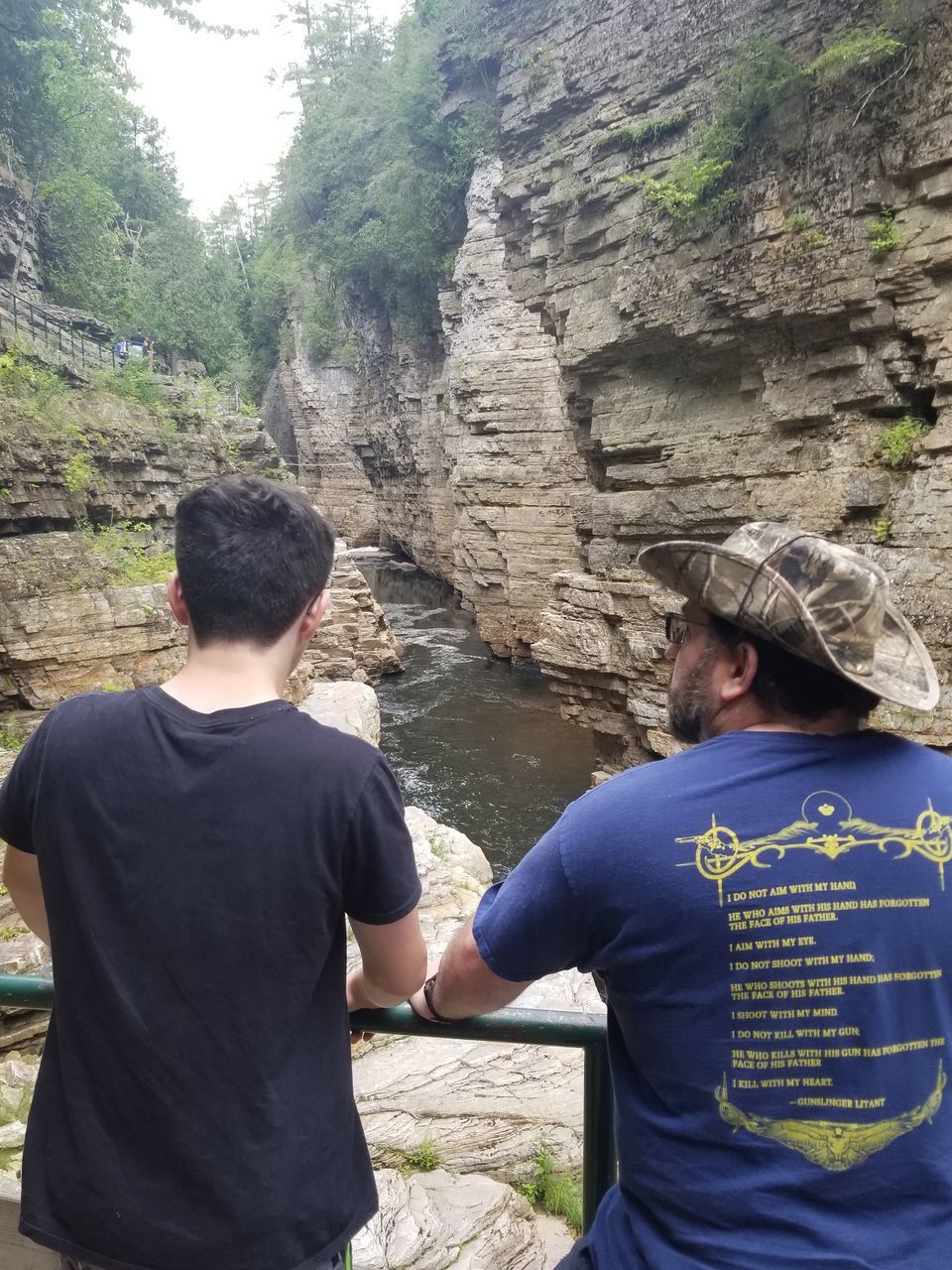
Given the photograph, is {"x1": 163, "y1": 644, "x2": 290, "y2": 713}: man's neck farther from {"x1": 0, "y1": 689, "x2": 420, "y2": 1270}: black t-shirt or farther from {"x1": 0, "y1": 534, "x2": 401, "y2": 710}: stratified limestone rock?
{"x1": 0, "y1": 534, "x2": 401, "y2": 710}: stratified limestone rock

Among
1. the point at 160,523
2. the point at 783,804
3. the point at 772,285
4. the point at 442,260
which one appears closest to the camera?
the point at 783,804

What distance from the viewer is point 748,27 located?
9461 mm

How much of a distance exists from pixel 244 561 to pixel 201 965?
0.60 meters

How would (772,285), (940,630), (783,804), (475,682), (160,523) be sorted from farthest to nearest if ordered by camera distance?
(475,682)
(160,523)
(772,285)
(940,630)
(783,804)

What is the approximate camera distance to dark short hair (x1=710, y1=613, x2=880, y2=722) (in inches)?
48.0

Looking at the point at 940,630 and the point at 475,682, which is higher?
the point at 940,630

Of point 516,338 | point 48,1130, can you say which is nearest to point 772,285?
point 48,1130

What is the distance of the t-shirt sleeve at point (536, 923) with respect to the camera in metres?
1.14

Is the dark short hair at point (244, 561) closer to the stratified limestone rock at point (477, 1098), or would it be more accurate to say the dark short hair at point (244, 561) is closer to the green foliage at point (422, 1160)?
the stratified limestone rock at point (477, 1098)

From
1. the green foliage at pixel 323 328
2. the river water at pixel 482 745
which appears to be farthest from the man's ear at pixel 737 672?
the green foliage at pixel 323 328

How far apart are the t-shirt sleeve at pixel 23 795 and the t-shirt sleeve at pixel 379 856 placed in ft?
1.63

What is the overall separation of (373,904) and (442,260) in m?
25.5

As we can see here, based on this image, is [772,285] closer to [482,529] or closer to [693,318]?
[693,318]

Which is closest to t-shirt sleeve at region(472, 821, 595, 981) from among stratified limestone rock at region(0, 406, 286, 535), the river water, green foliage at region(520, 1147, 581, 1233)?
green foliage at region(520, 1147, 581, 1233)
